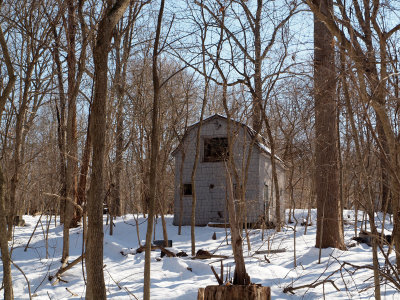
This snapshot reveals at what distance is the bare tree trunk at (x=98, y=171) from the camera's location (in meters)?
4.09

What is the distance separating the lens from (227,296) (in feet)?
12.7

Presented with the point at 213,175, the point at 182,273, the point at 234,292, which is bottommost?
the point at 182,273

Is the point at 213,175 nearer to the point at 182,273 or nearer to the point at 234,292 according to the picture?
the point at 182,273

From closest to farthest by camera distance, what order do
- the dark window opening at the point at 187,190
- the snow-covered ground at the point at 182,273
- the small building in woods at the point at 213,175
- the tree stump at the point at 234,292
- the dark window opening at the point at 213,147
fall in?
the tree stump at the point at 234,292 < the snow-covered ground at the point at 182,273 < the small building in woods at the point at 213,175 < the dark window opening at the point at 213,147 < the dark window opening at the point at 187,190

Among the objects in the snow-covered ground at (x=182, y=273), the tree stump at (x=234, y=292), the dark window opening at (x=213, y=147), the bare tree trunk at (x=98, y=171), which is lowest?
the snow-covered ground at (x=182, y=273)

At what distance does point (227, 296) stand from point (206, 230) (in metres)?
12.9

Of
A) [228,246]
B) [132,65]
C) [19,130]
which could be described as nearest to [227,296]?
[19,130]

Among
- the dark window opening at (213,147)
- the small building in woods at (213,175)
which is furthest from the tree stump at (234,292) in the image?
the dark window opening at (213,147)

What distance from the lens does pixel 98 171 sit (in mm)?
4160

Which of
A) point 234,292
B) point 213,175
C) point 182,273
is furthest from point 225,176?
point 213,175

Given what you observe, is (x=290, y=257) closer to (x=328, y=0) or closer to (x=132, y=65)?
(x=328, y=0)

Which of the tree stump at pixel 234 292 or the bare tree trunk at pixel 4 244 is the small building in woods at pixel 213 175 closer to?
the bare tree trunk at pixel 4 244

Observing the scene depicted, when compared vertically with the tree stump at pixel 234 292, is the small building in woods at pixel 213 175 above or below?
above

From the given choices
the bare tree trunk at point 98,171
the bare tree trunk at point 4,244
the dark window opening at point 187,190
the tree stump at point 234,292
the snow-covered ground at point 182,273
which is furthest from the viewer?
the dark window opening at point 187,190
